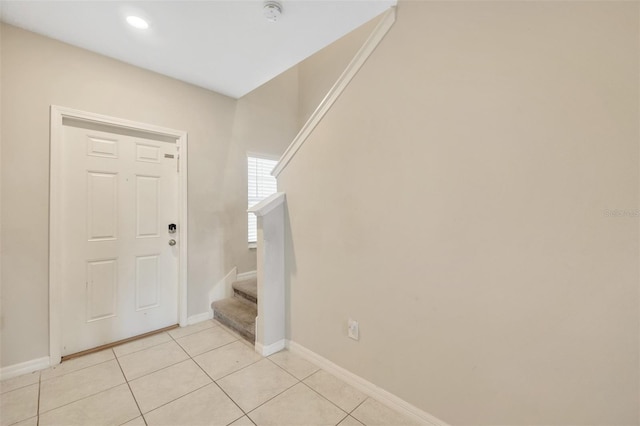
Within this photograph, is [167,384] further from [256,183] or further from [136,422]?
[256,183]

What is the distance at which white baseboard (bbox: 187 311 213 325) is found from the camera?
2.75 m

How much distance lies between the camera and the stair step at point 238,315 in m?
2.38

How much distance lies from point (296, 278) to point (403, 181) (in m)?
1.22

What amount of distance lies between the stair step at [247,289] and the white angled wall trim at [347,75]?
136 centimetres

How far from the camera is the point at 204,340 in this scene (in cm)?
242

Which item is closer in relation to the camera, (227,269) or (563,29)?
(563,29)

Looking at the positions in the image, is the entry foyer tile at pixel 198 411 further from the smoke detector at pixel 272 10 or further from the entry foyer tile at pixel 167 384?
the smoke detector at pixel 272 10

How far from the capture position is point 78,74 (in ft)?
6.97

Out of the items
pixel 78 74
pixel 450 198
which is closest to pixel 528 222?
pixel 450 198

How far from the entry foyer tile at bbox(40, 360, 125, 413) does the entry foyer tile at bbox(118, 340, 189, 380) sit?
6 centimetres

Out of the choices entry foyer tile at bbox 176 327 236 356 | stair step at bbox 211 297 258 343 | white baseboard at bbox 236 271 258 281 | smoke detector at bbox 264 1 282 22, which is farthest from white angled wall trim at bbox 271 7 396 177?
entry foyer tile at bbox 176 327 236 356

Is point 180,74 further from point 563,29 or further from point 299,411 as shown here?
point 299,411

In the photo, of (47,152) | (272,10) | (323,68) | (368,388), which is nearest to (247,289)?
(368,388)

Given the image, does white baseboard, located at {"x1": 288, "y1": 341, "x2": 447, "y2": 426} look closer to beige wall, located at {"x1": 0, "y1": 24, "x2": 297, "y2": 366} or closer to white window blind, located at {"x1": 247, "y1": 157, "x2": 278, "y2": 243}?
beige wall, located at {"x1": 0, "y1": 24, "x2": 297, "y2": 366}
